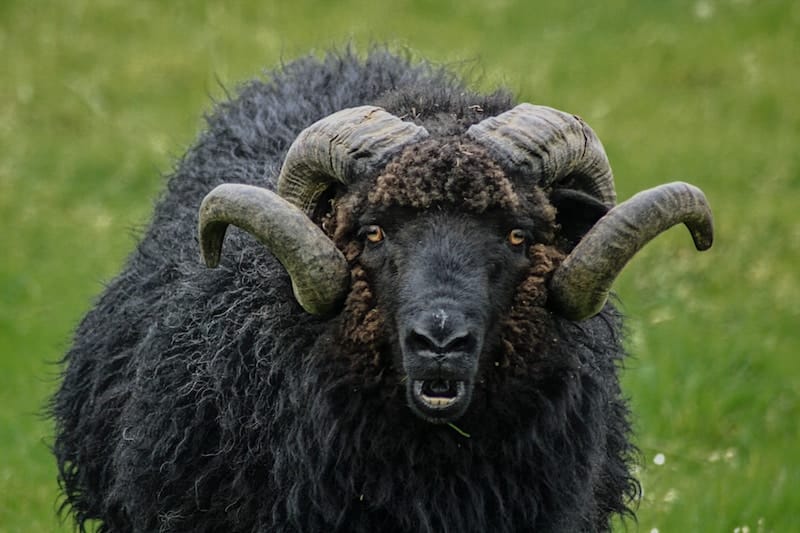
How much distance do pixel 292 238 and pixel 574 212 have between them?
3.84 feet

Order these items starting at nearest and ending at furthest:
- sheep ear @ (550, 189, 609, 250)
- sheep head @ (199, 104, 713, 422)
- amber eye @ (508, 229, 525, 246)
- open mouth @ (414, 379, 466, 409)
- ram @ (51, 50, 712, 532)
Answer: open mouth @ (414, 379, 466, 409)
sheep head @ (199, 104, 713, 422)
ram @ (51, 50, 712, 532)
amber eye @ (508, 229, 525, 246)
sheep ear @ (550, 189, 609, 250)

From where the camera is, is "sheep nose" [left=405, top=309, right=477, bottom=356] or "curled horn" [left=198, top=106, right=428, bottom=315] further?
"curled horn" [left=198, top=106, right=428, bottom=315]

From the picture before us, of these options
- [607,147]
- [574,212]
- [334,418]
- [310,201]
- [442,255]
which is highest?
[607,147]

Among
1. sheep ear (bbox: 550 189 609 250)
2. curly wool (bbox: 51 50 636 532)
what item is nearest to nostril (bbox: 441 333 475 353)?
curly wool (bbox: 51 50 636 532)

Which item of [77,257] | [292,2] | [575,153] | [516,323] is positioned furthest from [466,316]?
[292,2]

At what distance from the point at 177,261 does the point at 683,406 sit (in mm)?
4034

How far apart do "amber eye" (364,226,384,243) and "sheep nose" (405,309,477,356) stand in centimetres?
46

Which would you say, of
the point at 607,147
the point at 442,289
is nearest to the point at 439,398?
the point at 442,289

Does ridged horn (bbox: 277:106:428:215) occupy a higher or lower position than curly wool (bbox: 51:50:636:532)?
higher

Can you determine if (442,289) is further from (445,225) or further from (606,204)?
(606,204)

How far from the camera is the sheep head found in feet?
16.8

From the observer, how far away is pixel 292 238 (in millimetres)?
5285

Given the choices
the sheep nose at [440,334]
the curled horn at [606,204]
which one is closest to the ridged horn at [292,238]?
the sheep nose at [440,334]

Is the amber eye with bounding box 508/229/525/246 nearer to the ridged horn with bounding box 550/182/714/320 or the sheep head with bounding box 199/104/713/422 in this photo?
the sheep head with bounding box 199/104/713/422
